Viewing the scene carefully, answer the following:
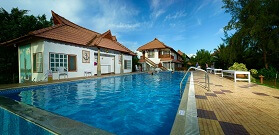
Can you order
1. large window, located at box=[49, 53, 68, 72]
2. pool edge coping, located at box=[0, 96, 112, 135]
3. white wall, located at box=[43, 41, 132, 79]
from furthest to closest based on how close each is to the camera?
large window, located at box=[49, 53, 68, 72], white wall, located at box=[43, 41, 132, 79], pool edge coping, located at box=[0, 96, 112, 135]

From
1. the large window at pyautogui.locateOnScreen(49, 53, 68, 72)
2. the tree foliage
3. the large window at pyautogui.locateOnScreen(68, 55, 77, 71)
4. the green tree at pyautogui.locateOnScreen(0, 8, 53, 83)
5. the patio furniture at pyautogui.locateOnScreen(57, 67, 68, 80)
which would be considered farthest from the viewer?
the tree foliage

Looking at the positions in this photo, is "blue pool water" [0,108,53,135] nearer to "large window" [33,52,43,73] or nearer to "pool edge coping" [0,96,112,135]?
"pool edge coping" [0,96,112,135]

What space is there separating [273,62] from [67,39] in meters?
26.4

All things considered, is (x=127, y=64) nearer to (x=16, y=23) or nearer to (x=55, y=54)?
(x=55, y=54)

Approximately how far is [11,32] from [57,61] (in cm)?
770

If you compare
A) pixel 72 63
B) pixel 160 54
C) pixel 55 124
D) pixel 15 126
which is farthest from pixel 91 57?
pixel 160 54

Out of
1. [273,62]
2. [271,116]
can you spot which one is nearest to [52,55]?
[271,116]

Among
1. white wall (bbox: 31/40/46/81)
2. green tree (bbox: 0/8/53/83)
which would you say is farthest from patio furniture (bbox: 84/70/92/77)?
green tree (bbox: 0/8/53/83)

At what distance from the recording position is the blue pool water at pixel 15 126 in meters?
2.66

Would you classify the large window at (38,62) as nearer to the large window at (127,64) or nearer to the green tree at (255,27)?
the large window at (127,64)

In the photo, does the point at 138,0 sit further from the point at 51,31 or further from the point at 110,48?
the point at 51,31

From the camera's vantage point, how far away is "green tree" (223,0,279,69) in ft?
43.8

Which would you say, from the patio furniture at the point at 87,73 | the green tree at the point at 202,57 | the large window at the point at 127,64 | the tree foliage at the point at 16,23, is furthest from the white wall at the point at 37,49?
the green tree at the point at 202,57

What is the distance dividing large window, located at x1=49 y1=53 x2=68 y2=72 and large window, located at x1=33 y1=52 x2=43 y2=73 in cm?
67
